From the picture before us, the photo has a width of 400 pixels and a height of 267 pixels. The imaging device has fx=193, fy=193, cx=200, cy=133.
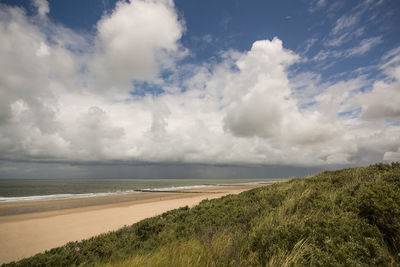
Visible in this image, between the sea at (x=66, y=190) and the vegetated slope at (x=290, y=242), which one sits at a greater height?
the vegetated slope at (x=290, y=242)

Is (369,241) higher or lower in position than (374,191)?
lower

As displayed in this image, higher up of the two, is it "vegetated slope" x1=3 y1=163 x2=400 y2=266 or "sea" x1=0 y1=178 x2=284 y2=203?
"vegetated slope" x1=3 y1=163 x2=400 y2=266

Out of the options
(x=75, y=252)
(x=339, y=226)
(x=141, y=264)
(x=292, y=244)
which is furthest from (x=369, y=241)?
(x=75, y=252)

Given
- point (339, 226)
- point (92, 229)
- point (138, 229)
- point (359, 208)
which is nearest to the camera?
point (339, 226)

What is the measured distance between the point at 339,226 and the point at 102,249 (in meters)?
6.74

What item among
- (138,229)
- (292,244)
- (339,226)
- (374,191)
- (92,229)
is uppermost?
(374,191)

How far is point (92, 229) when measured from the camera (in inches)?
552

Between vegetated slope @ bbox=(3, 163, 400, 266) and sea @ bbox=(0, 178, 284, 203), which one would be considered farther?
sea @ bbox=(0, 178, 284, 203)

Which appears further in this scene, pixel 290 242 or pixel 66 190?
pixel 66 190

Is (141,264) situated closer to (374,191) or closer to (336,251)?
(336,251)

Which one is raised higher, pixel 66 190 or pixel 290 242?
pixel 290 242

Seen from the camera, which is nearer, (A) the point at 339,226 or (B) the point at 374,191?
(A) the point at 339,226

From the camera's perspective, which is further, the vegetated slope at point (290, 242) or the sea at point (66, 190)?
the sea at point (66, 190)

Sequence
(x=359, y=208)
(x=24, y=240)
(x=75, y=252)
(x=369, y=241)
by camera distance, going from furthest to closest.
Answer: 1. (x=24, y=240)
2. (x=75, y=252)
3. (x=359, y=208)
4. (x=369, y=241)
